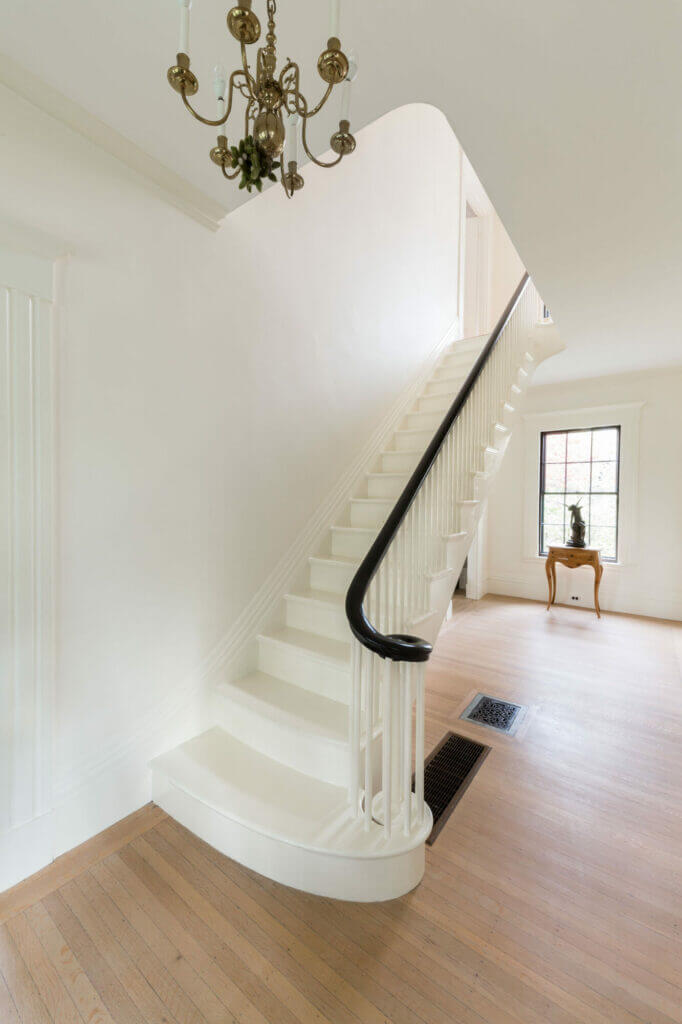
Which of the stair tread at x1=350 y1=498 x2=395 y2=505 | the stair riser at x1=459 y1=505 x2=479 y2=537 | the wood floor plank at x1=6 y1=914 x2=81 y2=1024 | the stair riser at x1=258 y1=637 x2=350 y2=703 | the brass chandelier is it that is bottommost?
the wood floor plank at x1=6 y1=914 x2=81 y2=1024

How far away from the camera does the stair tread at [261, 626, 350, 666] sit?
2129 millimetres

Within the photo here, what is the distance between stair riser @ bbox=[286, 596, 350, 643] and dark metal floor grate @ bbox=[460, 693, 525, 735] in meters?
1.06

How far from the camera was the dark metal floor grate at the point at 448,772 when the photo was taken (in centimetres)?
193

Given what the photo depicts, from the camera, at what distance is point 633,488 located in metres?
4.83

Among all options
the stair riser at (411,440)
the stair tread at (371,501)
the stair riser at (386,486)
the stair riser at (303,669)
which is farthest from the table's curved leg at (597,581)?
the stair riser at (303,669)

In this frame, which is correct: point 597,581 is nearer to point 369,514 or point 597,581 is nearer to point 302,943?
point 369,514

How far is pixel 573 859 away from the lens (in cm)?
165

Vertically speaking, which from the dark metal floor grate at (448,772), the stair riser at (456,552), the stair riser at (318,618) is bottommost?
the dark metal floor grate at (448,772)

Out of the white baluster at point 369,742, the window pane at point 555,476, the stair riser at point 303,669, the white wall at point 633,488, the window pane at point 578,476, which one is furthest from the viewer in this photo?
the window pane at point 555,476

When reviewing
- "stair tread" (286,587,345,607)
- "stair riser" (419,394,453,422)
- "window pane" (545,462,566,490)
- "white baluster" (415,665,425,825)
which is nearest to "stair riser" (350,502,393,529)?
"stair tread" (286,587,345,607)

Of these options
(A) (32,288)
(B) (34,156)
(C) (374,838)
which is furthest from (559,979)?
(B) (34,156)

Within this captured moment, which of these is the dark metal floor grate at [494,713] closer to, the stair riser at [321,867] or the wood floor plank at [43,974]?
the stair riser at [321,867]

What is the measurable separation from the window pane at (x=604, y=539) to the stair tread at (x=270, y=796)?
15.1 feet

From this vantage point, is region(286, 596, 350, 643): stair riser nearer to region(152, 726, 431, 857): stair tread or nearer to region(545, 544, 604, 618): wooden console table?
region(152, 726, 431, 857): stair tread
